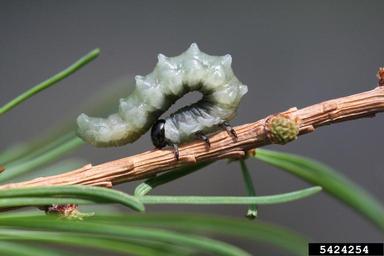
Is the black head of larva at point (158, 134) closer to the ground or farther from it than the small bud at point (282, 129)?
farther from it

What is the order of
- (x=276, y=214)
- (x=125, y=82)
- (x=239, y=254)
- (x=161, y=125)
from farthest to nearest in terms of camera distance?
(x=276, y=214) < (x=125, y=82) < (x=161, y=125) < (x=239, y=254)

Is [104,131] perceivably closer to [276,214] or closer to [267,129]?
[267,129]

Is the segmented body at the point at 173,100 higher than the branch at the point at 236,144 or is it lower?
higher

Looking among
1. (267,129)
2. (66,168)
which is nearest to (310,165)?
(267,129)
